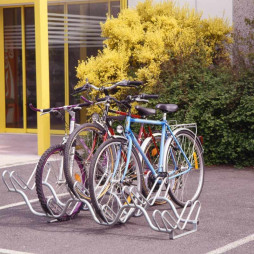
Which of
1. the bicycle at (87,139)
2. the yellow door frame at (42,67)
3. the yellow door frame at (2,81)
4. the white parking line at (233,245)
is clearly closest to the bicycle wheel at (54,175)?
the bicycle at (87,139)

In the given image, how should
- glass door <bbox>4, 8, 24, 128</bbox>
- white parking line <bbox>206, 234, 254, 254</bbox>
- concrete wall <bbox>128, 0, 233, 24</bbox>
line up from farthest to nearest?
glass door <bbox>4, 8, 24, 128</bbox> → concrete wall <bbox>128, 0, 233, 24</bbox> → white parking line <bbox>206, 234, 254, 254</bbox>

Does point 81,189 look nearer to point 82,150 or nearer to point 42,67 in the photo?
point 82,150

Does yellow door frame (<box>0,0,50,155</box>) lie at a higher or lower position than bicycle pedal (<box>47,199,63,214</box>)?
higher

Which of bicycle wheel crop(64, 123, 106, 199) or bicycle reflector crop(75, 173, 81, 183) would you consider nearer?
bicycle wheel crop(64, 123, 106, 199)

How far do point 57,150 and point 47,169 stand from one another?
41cm

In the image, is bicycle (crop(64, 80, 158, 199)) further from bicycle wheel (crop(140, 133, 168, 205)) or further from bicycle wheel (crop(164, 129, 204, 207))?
Answer: bicycle wheel (crop(164, 129, 204, 207))

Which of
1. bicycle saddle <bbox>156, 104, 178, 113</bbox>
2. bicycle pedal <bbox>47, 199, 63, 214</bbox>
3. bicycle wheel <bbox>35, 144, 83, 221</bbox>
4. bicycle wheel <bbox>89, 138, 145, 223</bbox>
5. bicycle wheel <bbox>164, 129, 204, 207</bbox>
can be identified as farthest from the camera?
bicycle wheel <bbox>164, 129, 204, 207</bbox>

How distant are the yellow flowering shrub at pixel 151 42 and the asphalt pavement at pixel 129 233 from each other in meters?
3.55

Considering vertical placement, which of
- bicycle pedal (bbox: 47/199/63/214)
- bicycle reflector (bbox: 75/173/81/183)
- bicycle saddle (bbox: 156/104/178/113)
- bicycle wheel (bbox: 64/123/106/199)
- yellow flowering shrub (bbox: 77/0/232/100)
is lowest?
bicycle pedal (bbox: 47/199/63/214)

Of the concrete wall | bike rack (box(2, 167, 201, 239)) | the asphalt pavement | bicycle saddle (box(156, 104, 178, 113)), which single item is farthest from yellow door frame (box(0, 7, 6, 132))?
bicycle saddle (box(156, 104, 178, 113))

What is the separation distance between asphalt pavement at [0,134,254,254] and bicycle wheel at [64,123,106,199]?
382 mm

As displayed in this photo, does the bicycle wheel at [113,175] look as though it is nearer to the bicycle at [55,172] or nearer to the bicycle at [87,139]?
the bicycle at [87,139]

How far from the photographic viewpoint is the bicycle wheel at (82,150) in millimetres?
6074

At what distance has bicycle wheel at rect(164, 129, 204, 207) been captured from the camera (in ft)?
22.4
